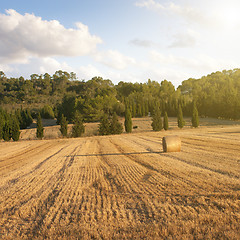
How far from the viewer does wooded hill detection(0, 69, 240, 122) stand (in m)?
71.2

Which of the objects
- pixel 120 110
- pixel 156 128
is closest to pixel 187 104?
pixel 120 110

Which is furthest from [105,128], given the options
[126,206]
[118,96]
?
[118,96]

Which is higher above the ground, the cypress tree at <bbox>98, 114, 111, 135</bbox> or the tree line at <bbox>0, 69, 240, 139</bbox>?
the tree line at <bbox>0, 69, 240, 139</bbox>

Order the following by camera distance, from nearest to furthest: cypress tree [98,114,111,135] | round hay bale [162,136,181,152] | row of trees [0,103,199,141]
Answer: round hay bale [162,136,181,152], row of trees [0,103,199,141], cypress tree [98,114,111,135]

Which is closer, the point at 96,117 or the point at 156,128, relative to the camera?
the point at 156,128

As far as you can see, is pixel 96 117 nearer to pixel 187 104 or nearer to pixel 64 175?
pixel 187 104

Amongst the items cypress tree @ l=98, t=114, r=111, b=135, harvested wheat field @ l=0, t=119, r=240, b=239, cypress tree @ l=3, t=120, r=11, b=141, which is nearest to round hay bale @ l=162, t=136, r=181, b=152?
harvested wheat field @ l=0, t=119, r=240, b=239

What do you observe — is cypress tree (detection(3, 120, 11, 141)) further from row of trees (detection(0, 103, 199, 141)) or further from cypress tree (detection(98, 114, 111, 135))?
cypress tree (detection(98, 114, 111, 135))

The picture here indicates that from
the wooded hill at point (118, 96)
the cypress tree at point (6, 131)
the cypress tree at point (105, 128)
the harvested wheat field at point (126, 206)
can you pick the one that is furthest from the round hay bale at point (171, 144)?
the wooded hill at point (118, 96)

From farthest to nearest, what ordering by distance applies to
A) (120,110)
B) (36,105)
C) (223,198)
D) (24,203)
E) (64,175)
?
1. (36,105)
2. (120,110)
3. (64,175)
4. (24,203)
5. (223,198)

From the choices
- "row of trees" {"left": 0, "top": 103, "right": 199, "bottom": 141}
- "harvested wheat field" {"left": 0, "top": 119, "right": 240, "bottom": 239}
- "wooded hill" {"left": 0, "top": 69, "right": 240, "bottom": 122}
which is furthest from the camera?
"wooded hill" {"left": 0, "top": 69, "right": 240, "bottom": 122}

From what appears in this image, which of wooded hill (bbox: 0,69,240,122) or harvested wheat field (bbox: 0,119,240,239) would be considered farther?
wooded hill (bbox: 0,69,240,122)

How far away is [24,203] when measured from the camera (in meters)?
5.02

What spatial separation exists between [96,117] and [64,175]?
61024 millimetres
